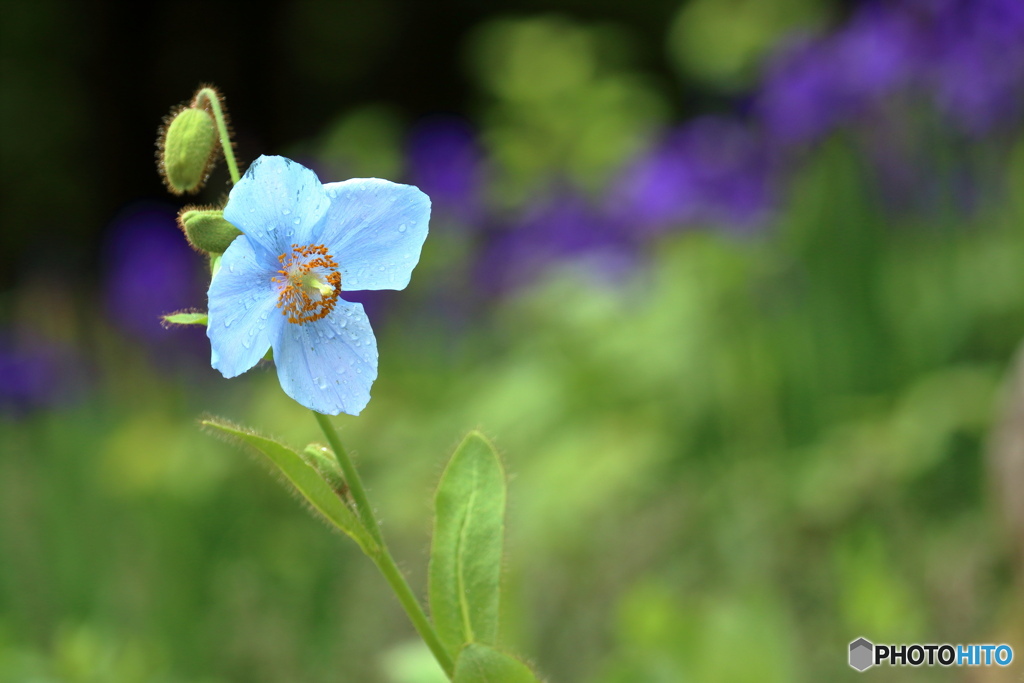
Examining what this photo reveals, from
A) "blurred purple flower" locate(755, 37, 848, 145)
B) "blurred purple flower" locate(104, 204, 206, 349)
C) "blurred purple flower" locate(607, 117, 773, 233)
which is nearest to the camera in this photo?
"blurred purple flower" locate(755, 37, 848, 145)

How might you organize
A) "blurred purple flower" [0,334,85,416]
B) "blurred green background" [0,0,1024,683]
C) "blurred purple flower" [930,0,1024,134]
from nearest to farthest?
"blurred green background" [0,0,1024,683] → "blurred purple flower" [930,0,1024,134] → "blurred purple flower" [0,334,85,416]

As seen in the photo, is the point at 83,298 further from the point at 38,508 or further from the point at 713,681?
the point at 713,681

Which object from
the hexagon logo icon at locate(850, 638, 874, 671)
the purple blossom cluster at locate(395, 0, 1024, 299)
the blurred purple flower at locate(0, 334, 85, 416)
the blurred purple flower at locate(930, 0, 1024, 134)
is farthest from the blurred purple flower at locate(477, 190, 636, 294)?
the hexagon logo icon at locate(850, 638, 874, 671)

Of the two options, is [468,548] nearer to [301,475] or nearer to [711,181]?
[301,475]

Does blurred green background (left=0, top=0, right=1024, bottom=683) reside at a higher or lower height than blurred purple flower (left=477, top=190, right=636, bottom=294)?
lower

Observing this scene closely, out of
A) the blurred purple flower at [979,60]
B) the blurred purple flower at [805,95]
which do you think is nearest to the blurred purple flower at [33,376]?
the blurred purple flower at [805,95]

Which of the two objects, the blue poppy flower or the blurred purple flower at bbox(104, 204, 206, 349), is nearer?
the blue poppy flower

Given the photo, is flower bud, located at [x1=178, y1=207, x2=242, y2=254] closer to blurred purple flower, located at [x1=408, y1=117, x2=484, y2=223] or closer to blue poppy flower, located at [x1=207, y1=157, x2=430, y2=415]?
blue poppy flower, located at [x1=207, y1=157, x2=430, y2=415]

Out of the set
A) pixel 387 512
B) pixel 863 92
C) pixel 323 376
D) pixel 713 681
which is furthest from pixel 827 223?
pixel 323 376
